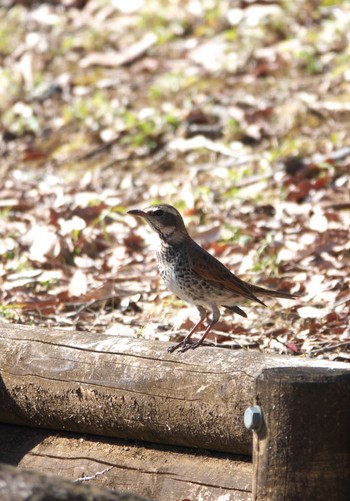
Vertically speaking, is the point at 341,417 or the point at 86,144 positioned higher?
the point at 341,417

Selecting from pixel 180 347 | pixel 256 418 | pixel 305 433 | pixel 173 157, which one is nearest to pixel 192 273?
pixel 180 347

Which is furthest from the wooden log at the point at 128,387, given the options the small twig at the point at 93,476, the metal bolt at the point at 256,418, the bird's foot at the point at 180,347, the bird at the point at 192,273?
the bird at the point at 192,273

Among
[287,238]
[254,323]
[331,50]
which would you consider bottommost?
[331,50]

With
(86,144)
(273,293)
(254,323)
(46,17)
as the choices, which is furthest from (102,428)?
(46,17)

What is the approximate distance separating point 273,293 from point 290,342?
1.29 ft

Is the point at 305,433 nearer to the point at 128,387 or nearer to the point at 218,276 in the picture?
the point at 128,387

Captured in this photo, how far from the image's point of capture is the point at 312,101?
1067 centimetres

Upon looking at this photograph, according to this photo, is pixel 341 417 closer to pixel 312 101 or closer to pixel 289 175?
pixel 289 175

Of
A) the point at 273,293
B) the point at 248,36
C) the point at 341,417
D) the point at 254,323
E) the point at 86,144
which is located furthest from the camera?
the point at 248,36

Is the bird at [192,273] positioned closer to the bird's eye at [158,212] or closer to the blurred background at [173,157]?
the bird's eye at [158,212]

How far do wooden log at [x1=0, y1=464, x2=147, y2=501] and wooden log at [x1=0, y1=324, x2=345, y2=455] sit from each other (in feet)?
5.04

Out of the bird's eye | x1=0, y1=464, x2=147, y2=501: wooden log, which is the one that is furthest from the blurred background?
x1=0, y1=464, x2=147, y2=501: wooden log

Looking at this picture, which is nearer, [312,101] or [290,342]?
[290,342]

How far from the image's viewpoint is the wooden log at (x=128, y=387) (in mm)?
4641
